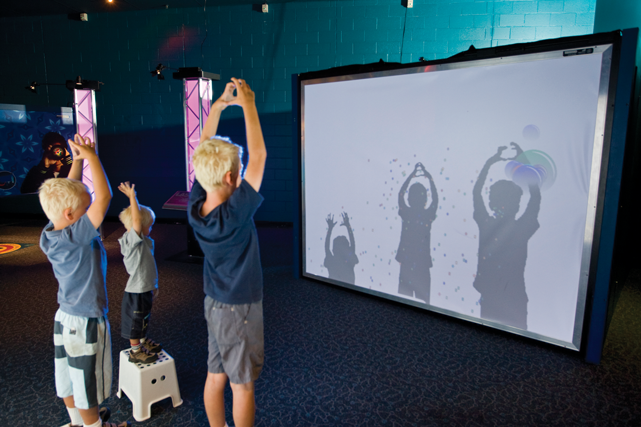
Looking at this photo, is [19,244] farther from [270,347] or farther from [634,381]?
[634,381]

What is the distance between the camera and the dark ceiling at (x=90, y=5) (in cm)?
600

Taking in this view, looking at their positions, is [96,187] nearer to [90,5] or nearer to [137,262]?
[137,262]

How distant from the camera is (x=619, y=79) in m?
2.21

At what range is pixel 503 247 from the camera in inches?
107

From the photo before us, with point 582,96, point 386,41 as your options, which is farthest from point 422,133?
point 386,41

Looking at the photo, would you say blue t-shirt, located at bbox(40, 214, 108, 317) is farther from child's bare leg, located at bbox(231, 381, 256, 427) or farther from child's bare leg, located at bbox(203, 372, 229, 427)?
child's bare leg, located at bbox(231, 381, 256, 427)

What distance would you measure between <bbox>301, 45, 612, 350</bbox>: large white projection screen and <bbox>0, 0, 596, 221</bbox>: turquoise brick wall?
2.79m

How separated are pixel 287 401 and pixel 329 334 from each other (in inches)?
31.3

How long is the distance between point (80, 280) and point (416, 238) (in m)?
2.32

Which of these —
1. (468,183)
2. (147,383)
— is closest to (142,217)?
(147,383)

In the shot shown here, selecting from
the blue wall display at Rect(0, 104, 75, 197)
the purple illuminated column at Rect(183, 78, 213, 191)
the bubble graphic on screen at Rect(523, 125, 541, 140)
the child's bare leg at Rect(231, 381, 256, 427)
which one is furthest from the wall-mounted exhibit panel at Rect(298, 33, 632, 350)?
the blue wall display at Rect(0, 104, 75, 197)

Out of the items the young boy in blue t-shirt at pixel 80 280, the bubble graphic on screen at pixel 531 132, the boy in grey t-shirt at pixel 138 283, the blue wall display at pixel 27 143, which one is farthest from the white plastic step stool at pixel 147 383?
the blue wall display at pixel 27 143

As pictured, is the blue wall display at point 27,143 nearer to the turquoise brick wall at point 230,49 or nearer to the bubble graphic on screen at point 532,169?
the turquoise brick wall at point 230,49

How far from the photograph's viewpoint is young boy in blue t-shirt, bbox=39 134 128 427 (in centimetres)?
154
